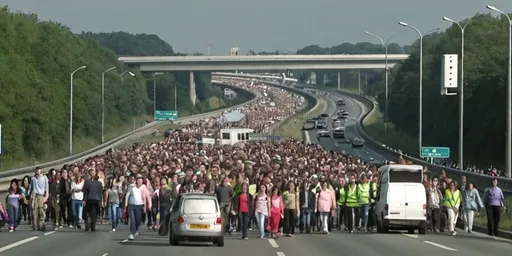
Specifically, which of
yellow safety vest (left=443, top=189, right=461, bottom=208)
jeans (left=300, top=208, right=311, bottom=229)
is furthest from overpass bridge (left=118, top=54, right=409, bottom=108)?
yellow safety vest (left=443, top=189, right=461, bottom=208)

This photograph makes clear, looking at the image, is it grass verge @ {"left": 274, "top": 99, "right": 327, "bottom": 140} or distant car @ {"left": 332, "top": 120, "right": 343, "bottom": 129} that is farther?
distant car @ {"left": 332, "top": 120, "right": 343, "bottom": 129}

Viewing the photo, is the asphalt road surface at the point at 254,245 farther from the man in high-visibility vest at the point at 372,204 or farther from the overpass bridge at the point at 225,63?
the overpass bridge at the point at 225,63

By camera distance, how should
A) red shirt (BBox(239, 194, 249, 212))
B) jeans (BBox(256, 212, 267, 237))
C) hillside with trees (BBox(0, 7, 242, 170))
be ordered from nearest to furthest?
red shirt (BBox(239, 194, 249, 212))
jeans (BBox(256, 212, 267, 237))
hillside with trees (BBox(0, 7, 242, 170))

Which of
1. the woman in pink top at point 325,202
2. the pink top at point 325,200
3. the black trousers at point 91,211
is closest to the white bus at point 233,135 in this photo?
the woman in pink top at point 325,202

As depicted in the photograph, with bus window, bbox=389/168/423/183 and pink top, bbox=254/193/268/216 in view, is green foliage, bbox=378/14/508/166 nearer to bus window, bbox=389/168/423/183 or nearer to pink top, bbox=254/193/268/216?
bus window, bbox=389/168/423/183

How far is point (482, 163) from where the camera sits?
9650 cm

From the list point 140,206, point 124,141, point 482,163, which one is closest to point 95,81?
point 124,141

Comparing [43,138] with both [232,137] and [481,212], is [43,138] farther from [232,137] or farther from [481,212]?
[481,212]

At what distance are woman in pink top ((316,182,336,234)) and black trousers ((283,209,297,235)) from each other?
1177 millimetres

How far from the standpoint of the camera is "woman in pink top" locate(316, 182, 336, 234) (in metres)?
38.3

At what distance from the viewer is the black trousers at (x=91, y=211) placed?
36897mm

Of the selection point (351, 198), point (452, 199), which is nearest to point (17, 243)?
point (351, 198)

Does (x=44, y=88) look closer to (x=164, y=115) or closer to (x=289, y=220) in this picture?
(x=164, y=115)

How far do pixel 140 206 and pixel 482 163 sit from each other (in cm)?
6475
